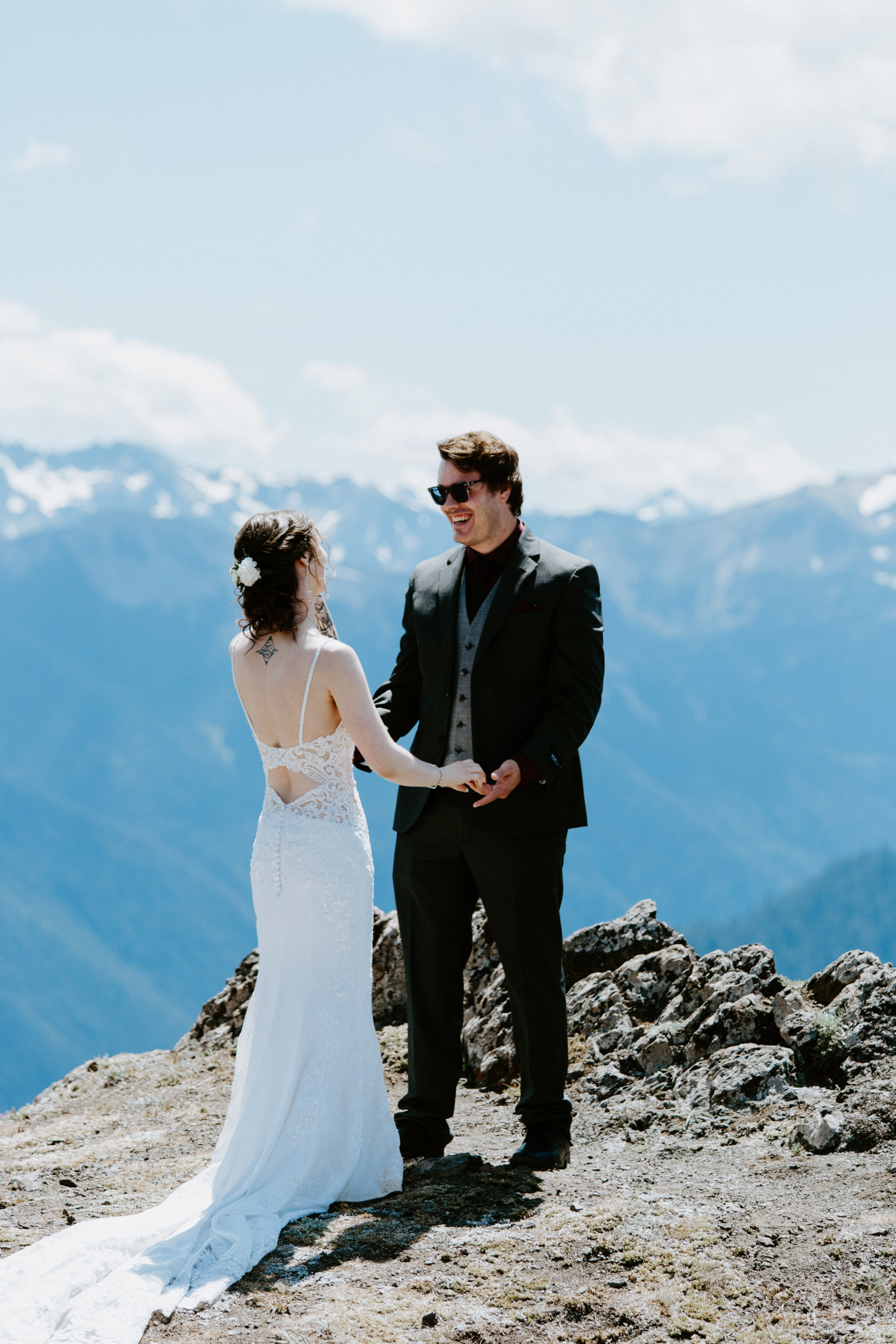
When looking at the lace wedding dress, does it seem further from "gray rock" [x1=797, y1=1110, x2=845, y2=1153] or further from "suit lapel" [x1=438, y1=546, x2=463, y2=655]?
"gray rock" [x1=797, y1=1110, x2=845, y2=1153]

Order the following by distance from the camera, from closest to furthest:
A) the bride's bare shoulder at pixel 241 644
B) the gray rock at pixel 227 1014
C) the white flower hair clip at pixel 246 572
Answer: the white flower hair clip at pixel 246 572
the bride's bare shoulder at pixel 241 644
the gray rock at pixel 227 1014

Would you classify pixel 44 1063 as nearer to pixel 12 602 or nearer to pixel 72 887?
pixel 72 887

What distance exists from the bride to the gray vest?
25cm

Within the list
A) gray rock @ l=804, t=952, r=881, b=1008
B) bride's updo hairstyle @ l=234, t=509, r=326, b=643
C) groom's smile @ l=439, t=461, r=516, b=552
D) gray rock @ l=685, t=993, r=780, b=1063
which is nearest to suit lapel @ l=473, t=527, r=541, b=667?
groom's smile @ l=439, t=461, r=516, b=552

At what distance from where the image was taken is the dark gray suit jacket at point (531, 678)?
427 cm

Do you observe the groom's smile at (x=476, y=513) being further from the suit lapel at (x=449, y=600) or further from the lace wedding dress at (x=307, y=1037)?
the lace wedding dress at (x=307, y=1037)

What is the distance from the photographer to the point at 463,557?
4570mm

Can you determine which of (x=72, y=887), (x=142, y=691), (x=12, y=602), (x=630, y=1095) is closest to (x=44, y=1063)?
(x=72, y=887)

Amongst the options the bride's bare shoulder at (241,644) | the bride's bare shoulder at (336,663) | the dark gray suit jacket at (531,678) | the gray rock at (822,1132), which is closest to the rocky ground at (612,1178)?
the gray rock at (822,1132)

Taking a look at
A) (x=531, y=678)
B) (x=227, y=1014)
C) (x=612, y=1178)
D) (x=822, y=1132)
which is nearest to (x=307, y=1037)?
(x=612, y=1178)

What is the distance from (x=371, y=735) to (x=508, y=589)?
0.82m

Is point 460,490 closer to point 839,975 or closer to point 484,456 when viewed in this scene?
point 484,456

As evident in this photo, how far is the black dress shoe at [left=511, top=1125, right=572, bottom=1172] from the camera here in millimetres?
4297

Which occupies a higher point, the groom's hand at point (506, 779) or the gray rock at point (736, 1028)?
the groom's hand at point (506, 779)
